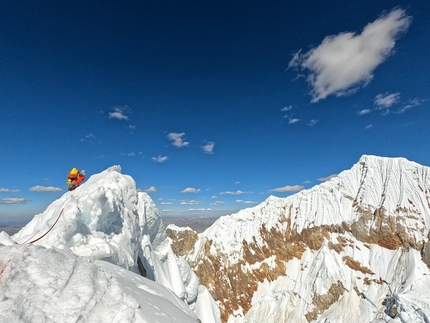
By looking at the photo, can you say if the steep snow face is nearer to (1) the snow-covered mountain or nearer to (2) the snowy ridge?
(1) the snow-covered mountain

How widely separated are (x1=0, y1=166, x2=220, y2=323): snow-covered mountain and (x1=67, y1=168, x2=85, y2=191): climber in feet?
4.05

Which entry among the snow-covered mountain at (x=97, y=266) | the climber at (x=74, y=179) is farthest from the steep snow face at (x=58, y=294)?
the climber at (x=74, y=179)

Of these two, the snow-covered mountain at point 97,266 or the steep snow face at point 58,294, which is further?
the snow-covered mountain at point 97,266

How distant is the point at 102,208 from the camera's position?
14.8 metres

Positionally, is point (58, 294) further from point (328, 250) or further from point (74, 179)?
Answer: point (328, 250)

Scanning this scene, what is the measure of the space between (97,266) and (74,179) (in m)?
13.2

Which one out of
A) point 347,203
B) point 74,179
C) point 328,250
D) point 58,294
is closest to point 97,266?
point 58,294

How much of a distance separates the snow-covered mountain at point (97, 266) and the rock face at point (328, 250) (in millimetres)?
51527

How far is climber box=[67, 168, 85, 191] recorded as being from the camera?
18234mm

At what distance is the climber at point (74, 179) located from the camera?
1823 centimetres

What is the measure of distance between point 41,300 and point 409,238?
264ft

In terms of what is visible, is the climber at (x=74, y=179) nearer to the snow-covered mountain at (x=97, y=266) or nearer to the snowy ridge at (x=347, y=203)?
the snow-covered mountain at (x=97, y=266)

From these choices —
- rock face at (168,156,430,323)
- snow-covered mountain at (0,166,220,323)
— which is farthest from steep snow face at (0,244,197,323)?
rock face at (168,156,430,323)

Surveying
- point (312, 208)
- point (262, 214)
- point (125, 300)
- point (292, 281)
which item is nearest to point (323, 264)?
point (292, 281)
